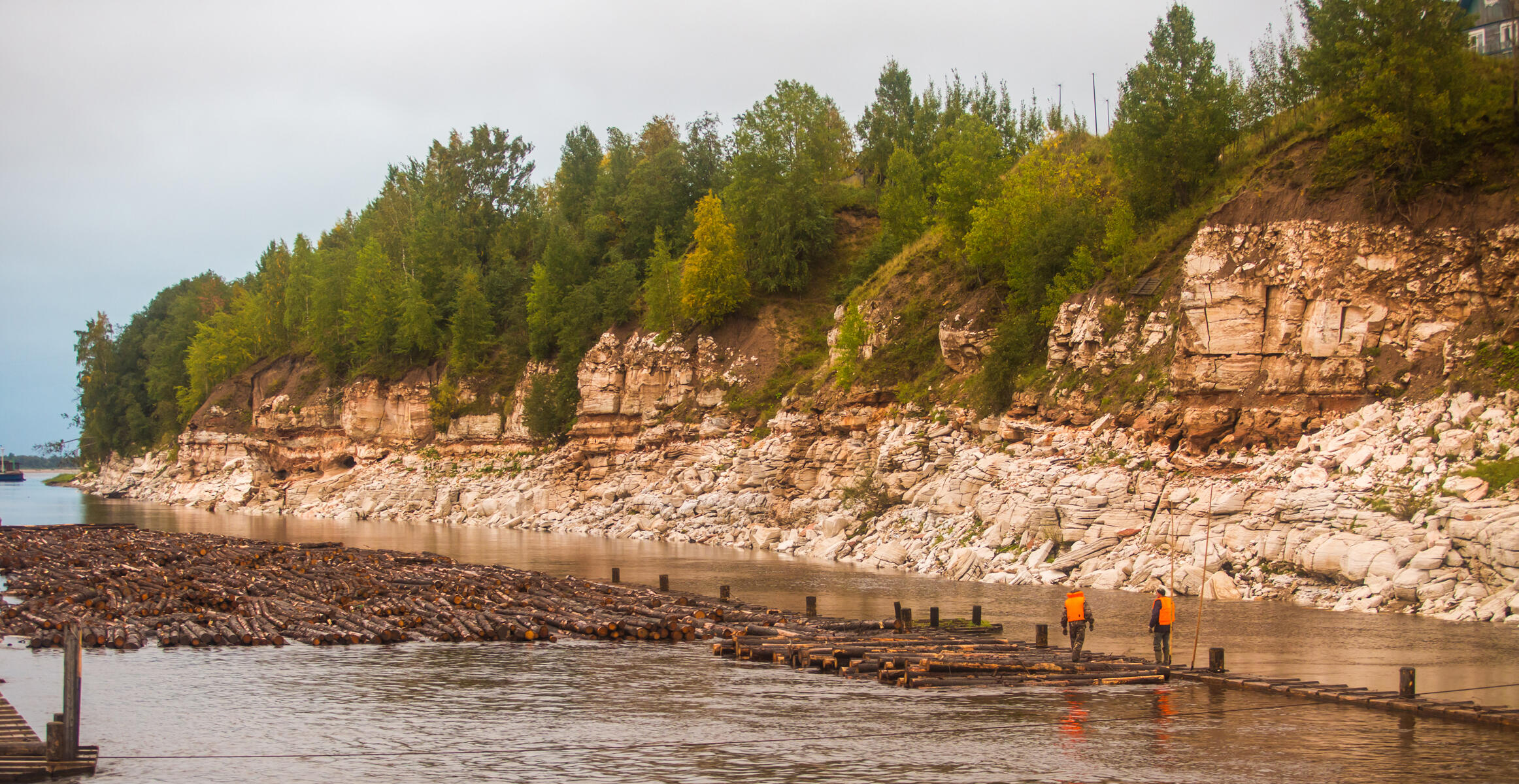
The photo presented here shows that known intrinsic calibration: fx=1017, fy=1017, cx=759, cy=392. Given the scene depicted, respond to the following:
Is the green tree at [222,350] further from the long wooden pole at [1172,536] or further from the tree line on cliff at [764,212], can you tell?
the long wooden pole at [1172,536]

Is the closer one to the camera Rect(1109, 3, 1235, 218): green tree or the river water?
the river water

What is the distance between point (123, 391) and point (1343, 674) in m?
147

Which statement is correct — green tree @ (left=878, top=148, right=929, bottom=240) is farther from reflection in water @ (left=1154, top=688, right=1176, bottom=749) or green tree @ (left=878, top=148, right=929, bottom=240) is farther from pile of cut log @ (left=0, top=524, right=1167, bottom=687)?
reflection in water @ (left=1154, top=688, right=1176, bottom=749)

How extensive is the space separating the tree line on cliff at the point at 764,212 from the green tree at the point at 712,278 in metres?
0.19

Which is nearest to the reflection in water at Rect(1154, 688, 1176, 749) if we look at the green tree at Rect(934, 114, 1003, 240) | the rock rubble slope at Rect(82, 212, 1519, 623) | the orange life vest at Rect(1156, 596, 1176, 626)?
the orange life vest at Rect(1156, 596, 1176, 626)

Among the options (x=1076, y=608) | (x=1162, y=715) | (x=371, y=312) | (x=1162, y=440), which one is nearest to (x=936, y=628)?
(x=1076, y=608)

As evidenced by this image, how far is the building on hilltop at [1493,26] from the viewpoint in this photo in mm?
46094

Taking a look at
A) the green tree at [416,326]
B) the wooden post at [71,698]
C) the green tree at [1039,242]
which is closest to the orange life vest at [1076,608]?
the wooden post at [71,698]

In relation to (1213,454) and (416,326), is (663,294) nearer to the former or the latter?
(416,326)

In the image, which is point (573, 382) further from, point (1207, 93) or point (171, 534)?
point (1207, 93)

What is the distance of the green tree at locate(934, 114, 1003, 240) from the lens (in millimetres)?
58031

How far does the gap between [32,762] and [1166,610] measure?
19.4 meters

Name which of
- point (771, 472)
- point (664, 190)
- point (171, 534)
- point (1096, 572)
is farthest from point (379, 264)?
point (1096, 572)

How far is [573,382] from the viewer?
260 ft
